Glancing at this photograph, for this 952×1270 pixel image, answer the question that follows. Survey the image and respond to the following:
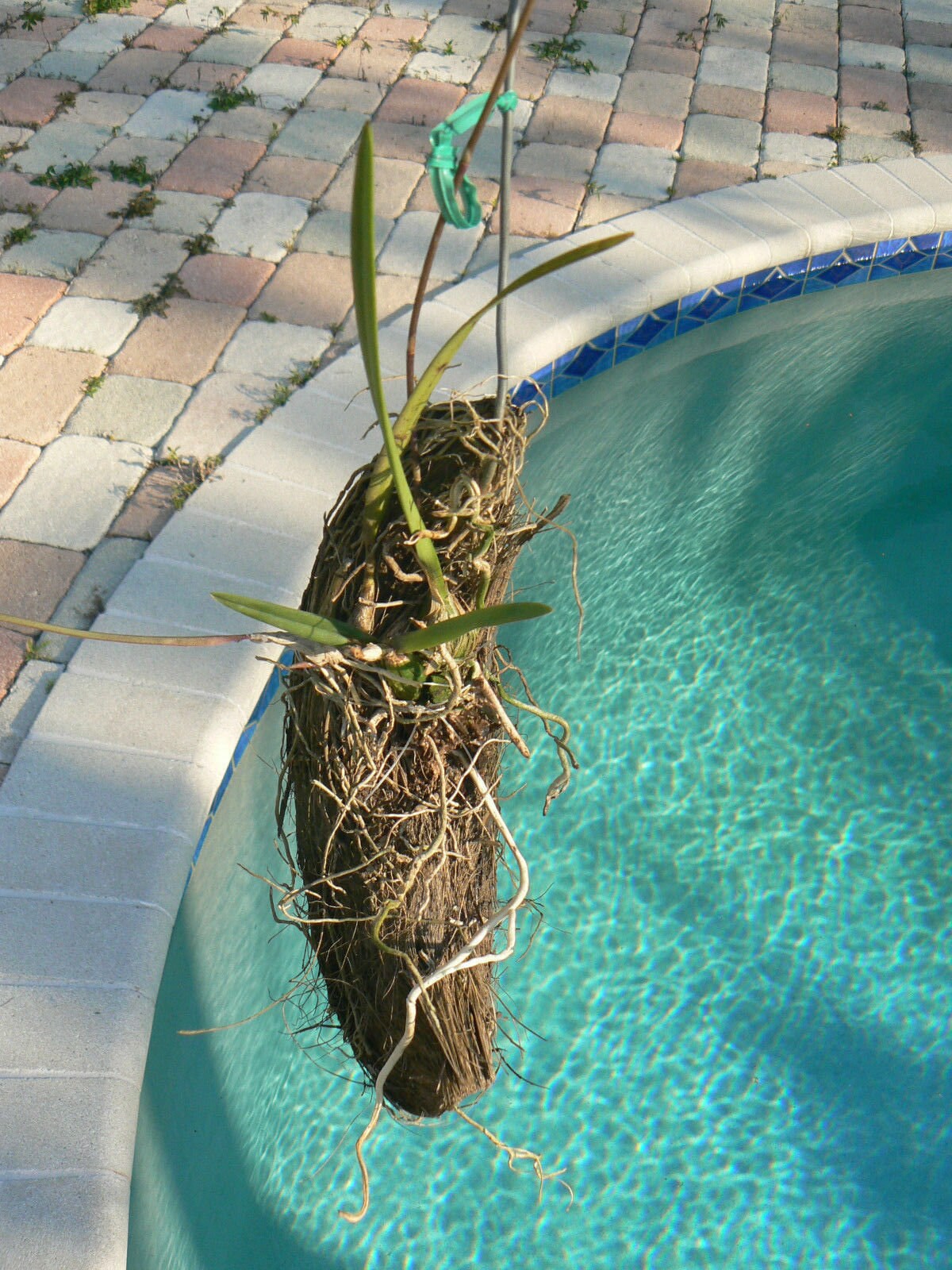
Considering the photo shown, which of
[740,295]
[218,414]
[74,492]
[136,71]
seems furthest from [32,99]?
[740,295]

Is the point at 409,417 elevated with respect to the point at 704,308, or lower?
elevated

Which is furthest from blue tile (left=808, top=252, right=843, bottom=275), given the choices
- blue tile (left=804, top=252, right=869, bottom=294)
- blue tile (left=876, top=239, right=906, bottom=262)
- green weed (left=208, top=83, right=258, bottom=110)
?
green weed (left=208, top=83, right=258, bottom=110)

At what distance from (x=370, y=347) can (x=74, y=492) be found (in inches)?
58.6

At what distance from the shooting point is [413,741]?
121 centimetres

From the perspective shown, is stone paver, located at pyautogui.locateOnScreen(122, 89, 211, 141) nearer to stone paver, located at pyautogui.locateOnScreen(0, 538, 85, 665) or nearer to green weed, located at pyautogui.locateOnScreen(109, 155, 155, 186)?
green weed, located at pyautogui.locateOnScreen(109, 155, 155, 186)

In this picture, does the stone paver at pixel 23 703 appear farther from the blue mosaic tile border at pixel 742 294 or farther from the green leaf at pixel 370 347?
the blue mosaic tile border at pixel 742 294

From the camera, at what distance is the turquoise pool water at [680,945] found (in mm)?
1782

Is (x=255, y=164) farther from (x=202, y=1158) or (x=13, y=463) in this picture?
(x=202, y=1158)

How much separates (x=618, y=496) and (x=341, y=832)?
1.65 m

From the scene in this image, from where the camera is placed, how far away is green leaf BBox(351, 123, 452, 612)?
90 centimetres

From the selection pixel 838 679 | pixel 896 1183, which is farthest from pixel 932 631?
pixel 896 1183

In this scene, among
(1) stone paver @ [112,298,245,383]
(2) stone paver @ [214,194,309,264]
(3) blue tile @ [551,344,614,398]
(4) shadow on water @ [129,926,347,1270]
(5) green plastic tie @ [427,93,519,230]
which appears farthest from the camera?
(2) stone paver @ [214,194,309,264]

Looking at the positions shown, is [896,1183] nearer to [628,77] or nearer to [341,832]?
[341,832]

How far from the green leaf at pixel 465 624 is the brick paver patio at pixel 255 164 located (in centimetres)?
99
